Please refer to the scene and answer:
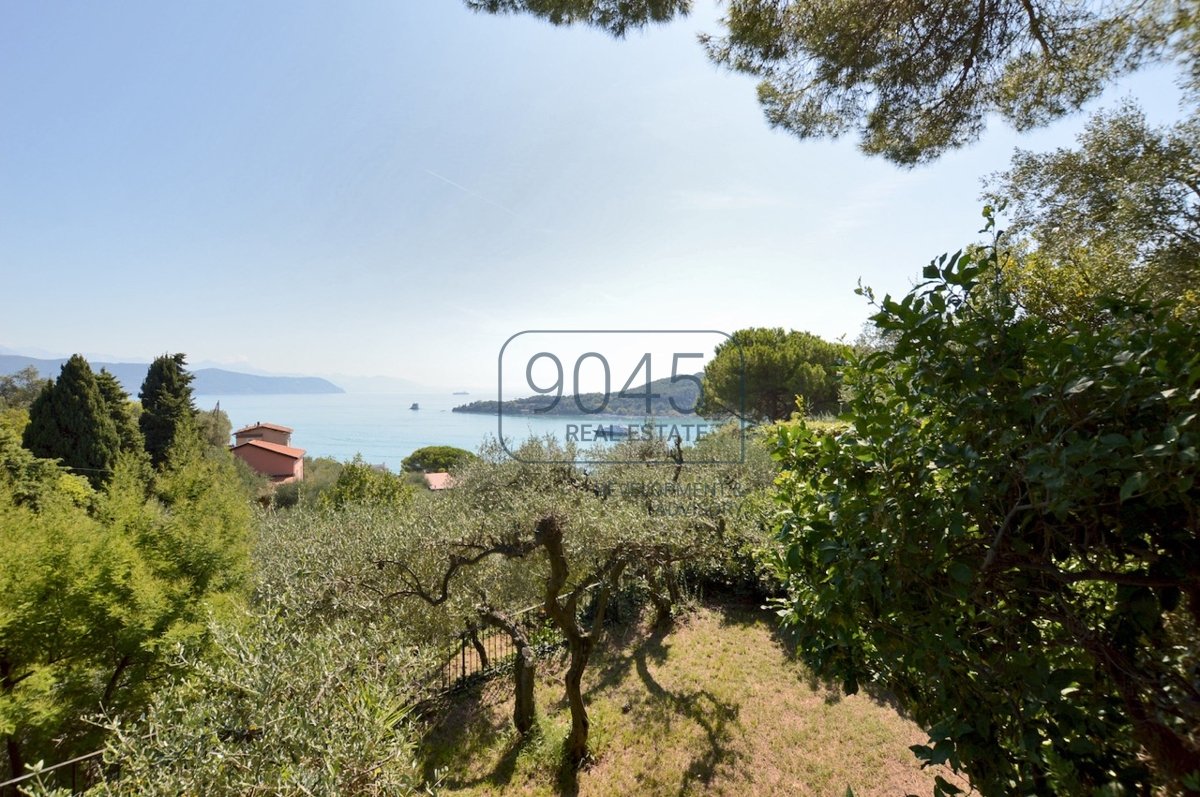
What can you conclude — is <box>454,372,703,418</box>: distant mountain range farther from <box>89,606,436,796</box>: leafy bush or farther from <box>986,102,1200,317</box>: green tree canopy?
<box>89,606,436,796</box>: leafy bush

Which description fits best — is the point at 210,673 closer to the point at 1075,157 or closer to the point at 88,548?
the point at 88,548

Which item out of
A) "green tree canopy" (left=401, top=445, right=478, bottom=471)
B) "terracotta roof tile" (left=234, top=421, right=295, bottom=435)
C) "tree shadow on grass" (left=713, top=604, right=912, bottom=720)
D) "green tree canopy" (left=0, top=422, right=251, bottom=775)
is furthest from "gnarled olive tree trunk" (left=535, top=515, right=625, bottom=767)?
"terracotta roof tile" (left=234, top=421, right=295, bottom=435)

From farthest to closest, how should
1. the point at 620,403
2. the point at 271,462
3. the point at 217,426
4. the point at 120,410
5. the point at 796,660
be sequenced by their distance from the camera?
1. the point at 271,462
2. the point at 217,426
3. the point at 120,410
4. the point at 620,403
5. the point at 796,660

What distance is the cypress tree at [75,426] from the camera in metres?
16.9

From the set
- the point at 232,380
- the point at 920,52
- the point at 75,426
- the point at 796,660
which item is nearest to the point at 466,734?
the point at 796,660

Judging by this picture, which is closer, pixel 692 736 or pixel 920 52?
pixel 920 52

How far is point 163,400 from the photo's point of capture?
22.0 m

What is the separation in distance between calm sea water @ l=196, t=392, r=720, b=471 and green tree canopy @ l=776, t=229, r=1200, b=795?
33.1 feet

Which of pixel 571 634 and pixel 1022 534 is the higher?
pixel 1022 534

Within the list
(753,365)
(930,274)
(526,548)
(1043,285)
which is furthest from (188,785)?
(753,365)

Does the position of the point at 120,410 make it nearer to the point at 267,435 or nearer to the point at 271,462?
the point at 271,462

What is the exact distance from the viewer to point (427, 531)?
6844 mm

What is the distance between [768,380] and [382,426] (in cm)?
3279

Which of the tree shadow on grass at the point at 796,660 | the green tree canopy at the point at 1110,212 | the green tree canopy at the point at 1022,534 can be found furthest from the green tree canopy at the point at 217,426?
the green tree canopy at the point at 1110,212
